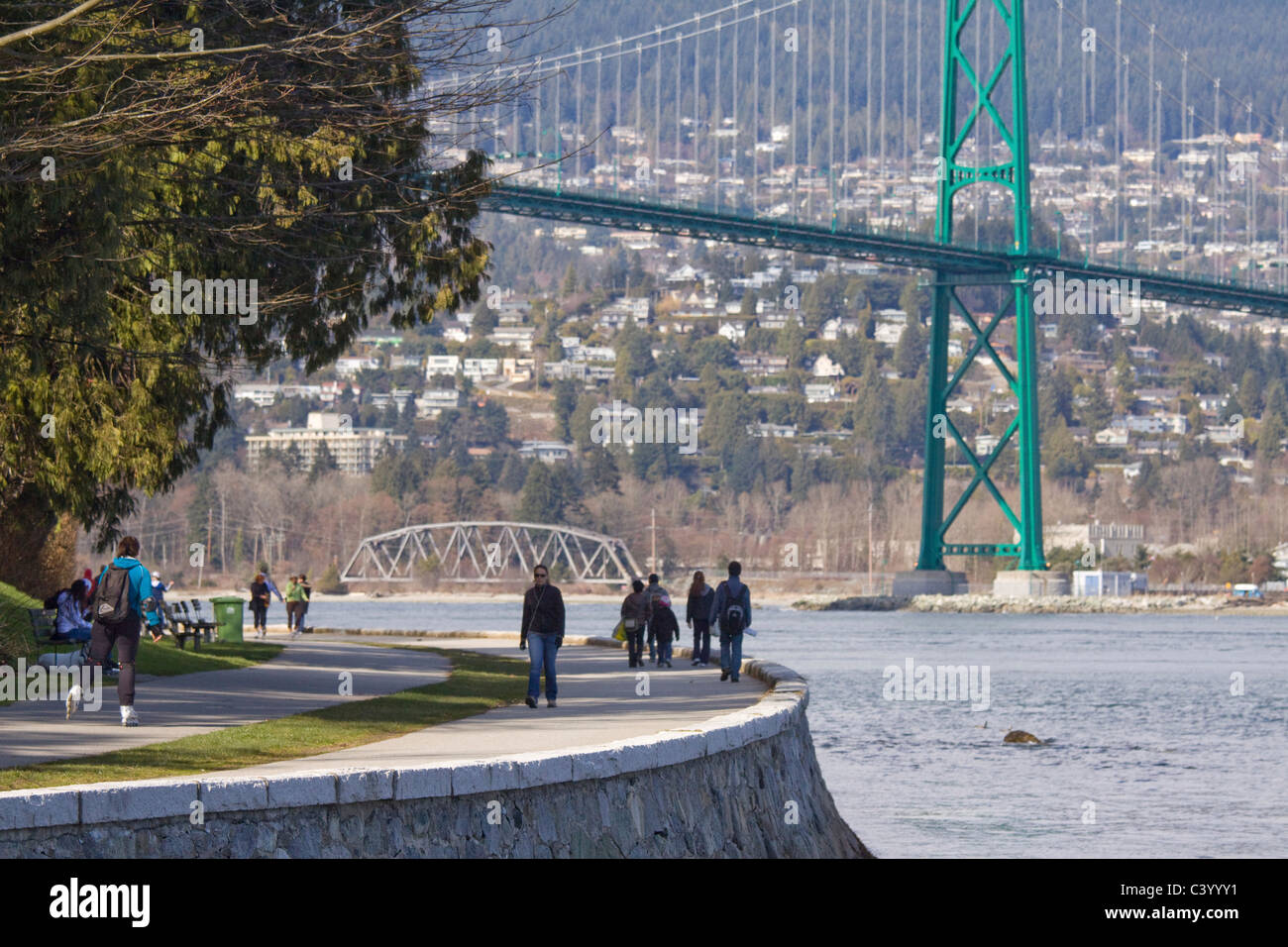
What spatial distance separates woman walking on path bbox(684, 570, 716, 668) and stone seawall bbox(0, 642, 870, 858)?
9480 mm

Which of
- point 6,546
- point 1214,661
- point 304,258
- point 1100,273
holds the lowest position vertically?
point 1214,661

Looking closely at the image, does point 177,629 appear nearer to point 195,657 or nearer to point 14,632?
point 195,657

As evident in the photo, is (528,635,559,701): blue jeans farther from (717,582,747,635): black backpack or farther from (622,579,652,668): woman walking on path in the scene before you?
(622,579,652,668): woman walking on path

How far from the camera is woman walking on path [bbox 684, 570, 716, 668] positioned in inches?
961

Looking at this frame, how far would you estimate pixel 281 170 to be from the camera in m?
20.5

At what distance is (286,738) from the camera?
14.3m

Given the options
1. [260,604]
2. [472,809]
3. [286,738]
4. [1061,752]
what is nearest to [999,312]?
[1061,752]

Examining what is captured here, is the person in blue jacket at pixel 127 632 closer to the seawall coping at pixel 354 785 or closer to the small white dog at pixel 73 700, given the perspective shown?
the small white dog at pixel 73 700

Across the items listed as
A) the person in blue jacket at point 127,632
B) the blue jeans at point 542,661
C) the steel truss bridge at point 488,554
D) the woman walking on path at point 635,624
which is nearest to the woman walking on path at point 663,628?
the woman walking on path at point 635,624

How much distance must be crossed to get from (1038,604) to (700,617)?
74321 millimetres
